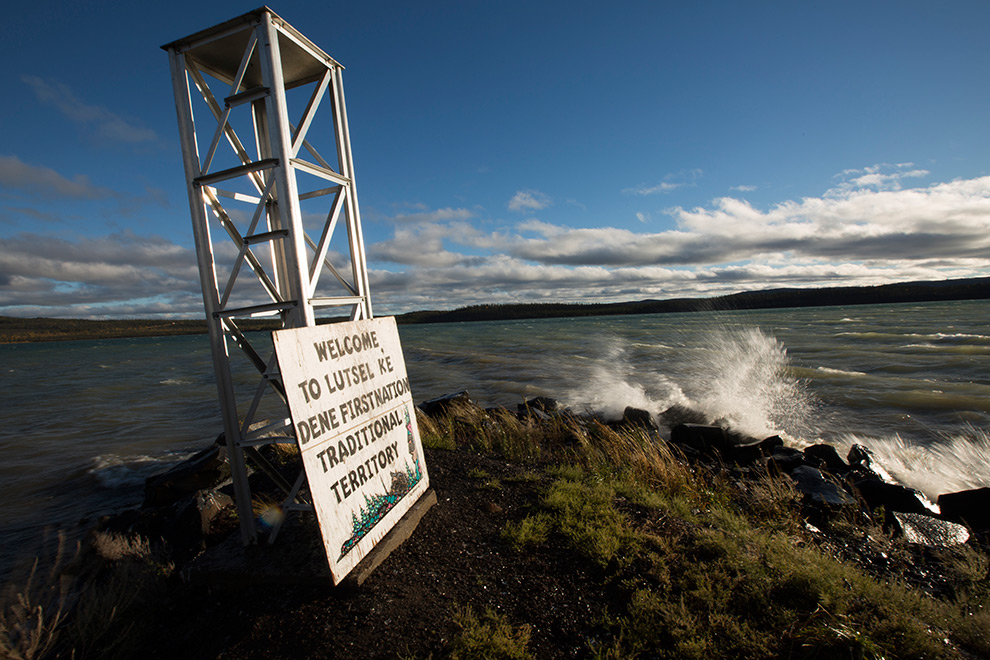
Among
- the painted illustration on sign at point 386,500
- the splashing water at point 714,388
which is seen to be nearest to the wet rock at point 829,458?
the splashing water at point 714,388

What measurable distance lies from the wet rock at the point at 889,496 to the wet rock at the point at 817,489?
47 cm

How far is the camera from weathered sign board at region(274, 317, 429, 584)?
3.69 meters

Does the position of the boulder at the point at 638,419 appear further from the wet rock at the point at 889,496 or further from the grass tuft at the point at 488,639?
the grass tuft at the point at 488,639

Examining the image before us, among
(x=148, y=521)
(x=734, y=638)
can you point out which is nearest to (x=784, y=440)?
(x=734, y=638)

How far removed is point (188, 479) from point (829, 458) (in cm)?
1233

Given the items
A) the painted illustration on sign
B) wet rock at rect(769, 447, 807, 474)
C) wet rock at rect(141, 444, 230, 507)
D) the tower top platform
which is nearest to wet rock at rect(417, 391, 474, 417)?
wet rock at rect(141, 444, 230, 507)

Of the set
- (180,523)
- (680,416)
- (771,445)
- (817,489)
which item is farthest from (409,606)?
(680,416)

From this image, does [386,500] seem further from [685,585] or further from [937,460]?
[937,460]

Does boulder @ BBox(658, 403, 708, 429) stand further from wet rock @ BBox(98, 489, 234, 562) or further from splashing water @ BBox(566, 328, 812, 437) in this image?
wet rock @ BBox(98, 489, 234, 562)

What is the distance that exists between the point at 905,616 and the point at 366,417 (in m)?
4.58

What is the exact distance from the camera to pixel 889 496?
688cm

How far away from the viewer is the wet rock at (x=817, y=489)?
6.18 metres

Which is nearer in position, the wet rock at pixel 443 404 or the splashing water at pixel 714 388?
the wet rock at pixel 443 404

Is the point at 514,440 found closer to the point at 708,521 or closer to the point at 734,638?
the point at 708,521
